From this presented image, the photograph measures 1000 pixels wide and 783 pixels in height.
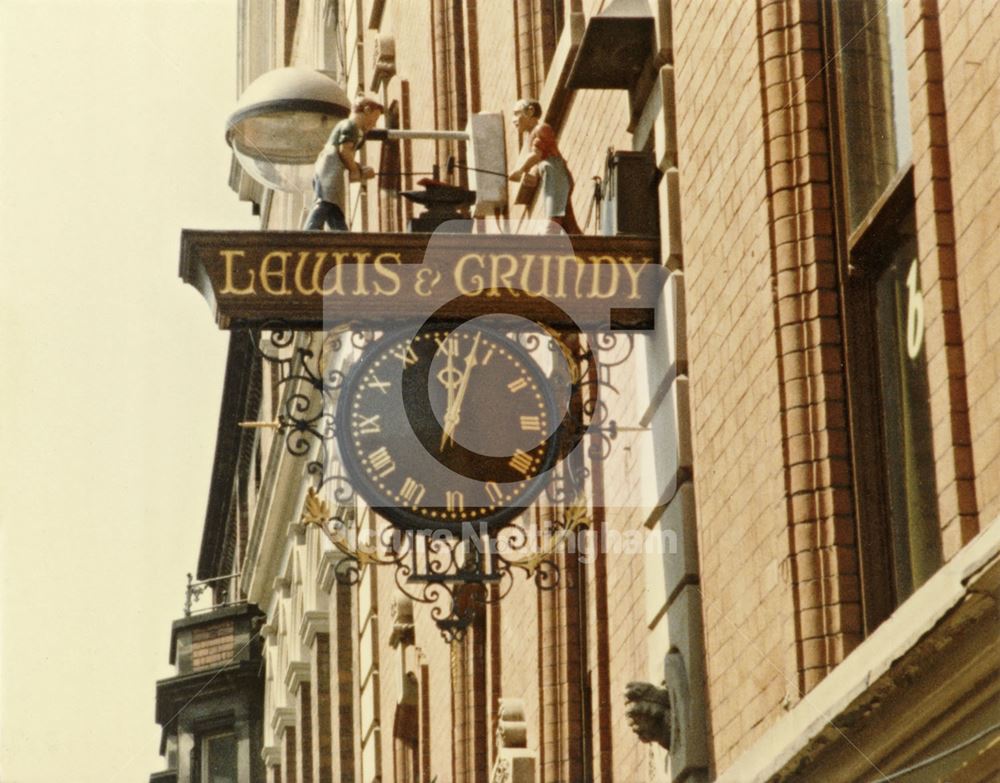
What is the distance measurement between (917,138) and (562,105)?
19.8 feet

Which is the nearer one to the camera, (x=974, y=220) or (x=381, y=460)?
(x=974, y=220)

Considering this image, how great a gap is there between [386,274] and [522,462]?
3.35 feet

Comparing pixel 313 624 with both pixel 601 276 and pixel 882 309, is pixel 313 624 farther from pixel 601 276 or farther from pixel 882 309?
pixel 882 309

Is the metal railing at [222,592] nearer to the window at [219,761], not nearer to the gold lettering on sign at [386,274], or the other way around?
the window at [219,761]

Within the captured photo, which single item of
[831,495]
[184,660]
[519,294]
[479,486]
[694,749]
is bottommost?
[694,749]

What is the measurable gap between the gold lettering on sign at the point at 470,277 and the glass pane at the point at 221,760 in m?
27.7

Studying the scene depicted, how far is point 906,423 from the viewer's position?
27.2 ft

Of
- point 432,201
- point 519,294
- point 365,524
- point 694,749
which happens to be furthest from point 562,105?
point 365,524

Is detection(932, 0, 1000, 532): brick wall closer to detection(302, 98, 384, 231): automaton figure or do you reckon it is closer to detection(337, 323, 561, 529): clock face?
detection(337, 323, 561, 529): clock face

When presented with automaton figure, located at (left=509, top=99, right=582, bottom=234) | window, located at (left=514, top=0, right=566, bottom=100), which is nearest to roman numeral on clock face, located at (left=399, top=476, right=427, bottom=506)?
automaton figure, located at (left=509, top=99, right=582, bottom=234)

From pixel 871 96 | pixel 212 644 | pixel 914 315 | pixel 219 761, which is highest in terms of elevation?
pixel 212 644

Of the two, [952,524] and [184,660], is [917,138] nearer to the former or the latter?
[952,524]

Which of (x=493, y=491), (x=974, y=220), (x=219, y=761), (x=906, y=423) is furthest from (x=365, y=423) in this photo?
(x=219, y=761)

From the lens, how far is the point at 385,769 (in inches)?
826
